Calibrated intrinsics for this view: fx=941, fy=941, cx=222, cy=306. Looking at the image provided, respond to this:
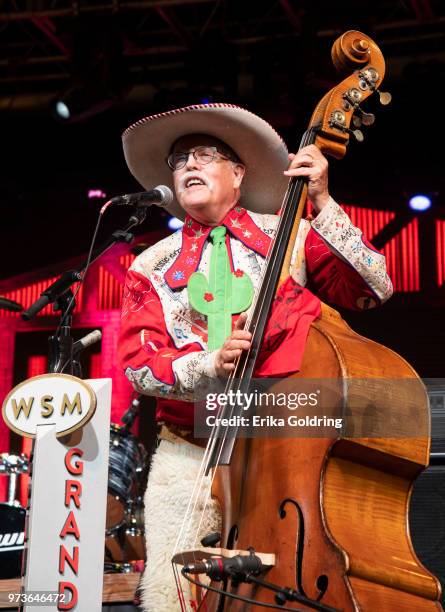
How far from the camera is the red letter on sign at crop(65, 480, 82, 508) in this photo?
2170mm

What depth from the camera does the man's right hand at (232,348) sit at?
197 cm

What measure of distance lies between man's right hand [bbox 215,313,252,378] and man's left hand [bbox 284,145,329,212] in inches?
15.1

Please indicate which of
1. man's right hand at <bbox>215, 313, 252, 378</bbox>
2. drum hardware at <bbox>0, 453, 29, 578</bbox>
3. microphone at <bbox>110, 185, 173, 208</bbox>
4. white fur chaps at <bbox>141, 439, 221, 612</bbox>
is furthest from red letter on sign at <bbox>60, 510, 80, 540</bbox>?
drum hardware at <bbox>0, 453, 29, 578</bbox>

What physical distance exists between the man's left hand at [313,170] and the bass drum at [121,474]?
3197mm

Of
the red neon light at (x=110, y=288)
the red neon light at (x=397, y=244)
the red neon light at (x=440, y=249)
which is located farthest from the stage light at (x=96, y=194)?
the red neon light at (x=440, y=249)

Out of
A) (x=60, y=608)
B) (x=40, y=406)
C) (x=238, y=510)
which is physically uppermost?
(x=40, y=406)

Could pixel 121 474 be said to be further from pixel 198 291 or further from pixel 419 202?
pixel 198 291

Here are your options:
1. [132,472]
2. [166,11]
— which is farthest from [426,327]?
[166,11]

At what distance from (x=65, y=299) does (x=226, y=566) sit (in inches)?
49.0

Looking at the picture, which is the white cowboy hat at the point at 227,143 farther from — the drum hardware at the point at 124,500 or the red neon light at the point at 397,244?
the red neon light at the point at 397,244

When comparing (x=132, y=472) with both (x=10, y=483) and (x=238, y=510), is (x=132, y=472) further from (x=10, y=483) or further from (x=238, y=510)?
(x=238, y=510)

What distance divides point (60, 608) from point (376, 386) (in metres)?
0.86

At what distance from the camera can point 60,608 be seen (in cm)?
210

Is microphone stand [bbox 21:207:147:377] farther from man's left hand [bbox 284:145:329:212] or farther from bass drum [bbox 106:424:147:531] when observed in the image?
bass drum [bbox 106:424:147:531]
